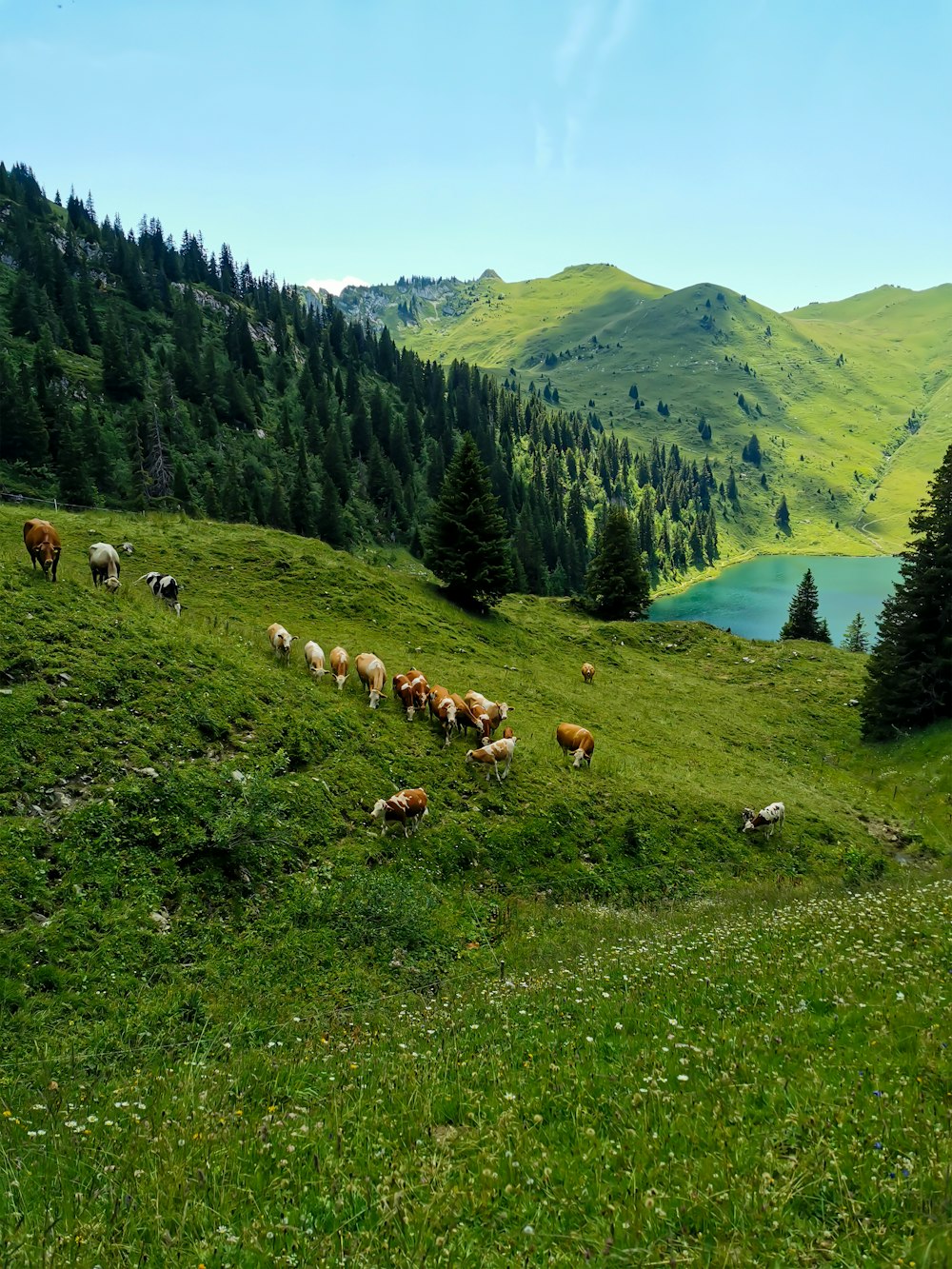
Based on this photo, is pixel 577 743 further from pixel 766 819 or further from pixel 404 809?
pixel 404 809

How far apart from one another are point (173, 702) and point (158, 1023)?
8.04 metres

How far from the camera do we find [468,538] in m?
45.8

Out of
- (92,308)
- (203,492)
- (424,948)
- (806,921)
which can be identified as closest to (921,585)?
(806,921)

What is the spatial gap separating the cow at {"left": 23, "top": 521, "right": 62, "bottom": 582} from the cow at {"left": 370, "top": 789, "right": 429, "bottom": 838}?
11993 millimetres

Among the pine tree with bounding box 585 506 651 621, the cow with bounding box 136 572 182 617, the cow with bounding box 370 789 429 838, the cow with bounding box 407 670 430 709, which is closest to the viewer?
the cow with bounding box 370 789 429 838

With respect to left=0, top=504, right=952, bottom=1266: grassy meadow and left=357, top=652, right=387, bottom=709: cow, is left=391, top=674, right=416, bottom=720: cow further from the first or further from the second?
left=0, top=504, right=952, bottom=1266: grassy meadow

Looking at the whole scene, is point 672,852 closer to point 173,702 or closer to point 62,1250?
point 173,702

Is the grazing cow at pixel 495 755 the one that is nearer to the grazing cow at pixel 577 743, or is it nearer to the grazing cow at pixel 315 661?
the grazing cow at pixel 577 743

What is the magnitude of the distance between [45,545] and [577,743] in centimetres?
1919

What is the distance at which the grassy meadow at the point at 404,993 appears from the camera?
4254mm

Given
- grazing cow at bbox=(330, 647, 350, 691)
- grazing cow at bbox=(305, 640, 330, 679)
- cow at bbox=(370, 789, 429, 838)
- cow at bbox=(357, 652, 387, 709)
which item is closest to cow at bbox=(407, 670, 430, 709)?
cow at bbox=(357, 652, 387, 709)

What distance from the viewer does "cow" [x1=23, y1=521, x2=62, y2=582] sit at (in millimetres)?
17766

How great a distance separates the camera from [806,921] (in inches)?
457

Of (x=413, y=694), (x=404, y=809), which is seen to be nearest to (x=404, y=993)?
(x=404, y=809)
